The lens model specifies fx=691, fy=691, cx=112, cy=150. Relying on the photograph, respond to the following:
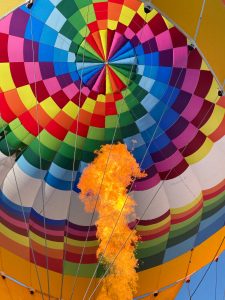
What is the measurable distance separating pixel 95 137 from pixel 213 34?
2.56m

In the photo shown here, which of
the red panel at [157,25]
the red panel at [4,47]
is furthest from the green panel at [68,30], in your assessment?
the red panel at [157,25]

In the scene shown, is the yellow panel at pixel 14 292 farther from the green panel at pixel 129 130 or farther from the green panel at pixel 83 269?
the green panel at pixel 129 130

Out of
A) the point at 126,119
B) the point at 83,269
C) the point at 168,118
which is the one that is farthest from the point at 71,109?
the point at 83,269

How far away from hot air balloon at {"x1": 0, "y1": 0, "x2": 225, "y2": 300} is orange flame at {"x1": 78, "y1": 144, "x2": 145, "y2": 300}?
12 cm

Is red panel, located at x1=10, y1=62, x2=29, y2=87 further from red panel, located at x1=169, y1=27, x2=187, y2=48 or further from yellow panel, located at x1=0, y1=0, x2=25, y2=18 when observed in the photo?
red panel, located at x1=169, y1=27, x2=187, y2=48

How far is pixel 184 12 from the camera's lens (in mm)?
7547

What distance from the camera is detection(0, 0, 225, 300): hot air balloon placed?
8969 millimetres

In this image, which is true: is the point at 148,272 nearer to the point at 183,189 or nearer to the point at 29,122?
the point at 183,189

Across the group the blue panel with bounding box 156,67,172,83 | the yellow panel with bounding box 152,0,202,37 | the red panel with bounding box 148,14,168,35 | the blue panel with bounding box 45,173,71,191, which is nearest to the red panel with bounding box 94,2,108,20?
the red panel with bounding box 148,14,168,35

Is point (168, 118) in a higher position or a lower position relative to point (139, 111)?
lower

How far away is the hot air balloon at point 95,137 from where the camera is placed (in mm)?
8969

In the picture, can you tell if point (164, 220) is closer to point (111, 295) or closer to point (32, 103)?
point (111, 295)

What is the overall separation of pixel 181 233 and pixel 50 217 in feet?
6.22

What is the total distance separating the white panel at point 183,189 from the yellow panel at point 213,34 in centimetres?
232
